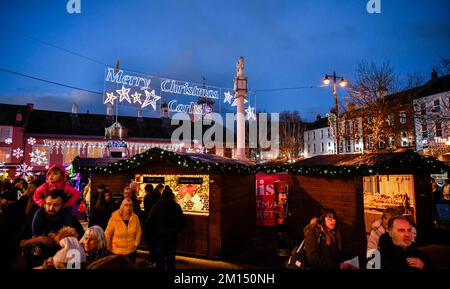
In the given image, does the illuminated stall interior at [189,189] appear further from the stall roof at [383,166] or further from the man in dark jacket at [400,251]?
the man in dark jacket at [400,251]

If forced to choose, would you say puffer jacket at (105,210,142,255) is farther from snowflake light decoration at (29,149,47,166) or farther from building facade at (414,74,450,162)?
snowflake light decoration at (29,149,47,166)

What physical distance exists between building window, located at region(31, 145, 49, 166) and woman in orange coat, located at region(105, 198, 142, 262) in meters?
27.7

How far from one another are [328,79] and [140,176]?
12183mm

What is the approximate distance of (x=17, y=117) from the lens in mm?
27109

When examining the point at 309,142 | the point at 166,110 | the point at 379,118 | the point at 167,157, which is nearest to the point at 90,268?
the point at 167,157

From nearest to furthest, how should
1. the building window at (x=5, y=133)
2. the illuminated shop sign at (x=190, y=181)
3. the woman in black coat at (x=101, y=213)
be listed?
the woman in black coat at (x=101, y=213)
the illuminated shop sign at (x=190, y=181)
the building window at (x=5, y=133)

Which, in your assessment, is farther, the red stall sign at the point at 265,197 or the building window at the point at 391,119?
the building window at the point at 391,119

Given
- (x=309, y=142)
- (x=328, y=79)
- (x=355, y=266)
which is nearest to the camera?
(x=355, y=266)

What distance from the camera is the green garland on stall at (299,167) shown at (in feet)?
24.5

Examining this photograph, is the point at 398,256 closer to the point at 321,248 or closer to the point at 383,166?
the point at 321,248

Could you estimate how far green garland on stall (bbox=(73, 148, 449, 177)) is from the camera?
24.5 feet

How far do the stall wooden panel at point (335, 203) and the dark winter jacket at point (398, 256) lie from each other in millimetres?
4731

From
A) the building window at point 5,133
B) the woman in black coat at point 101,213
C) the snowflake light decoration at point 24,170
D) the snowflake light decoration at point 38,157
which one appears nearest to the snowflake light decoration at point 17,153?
the snowflake light decoration at point 38,157

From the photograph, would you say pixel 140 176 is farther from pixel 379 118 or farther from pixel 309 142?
pixel 309 142
